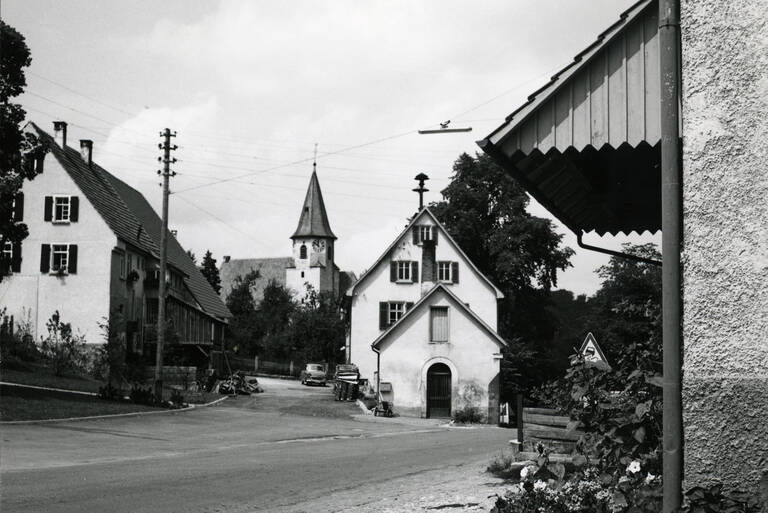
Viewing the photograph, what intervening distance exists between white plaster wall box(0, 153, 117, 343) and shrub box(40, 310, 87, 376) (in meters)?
0.93

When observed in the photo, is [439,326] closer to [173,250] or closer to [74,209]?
[74,209]

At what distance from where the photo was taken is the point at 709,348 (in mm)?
4770

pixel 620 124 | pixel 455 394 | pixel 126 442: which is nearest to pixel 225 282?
pixel 455 394

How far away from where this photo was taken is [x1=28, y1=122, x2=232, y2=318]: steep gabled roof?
49809 millimetres

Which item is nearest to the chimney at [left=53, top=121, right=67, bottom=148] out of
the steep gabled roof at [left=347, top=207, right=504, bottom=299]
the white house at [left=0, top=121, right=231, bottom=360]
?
the white house at [left=0, top=121, right=231, bottom=360]

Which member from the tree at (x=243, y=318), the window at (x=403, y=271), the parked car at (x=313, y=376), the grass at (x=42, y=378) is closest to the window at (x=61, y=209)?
the grass at (x=42, y=378)

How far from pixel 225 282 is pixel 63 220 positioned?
8378cm

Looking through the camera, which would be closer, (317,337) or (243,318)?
(317,337)

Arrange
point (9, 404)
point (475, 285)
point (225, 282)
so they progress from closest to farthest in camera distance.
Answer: point (9, 404), point (475, 285), point (225, 282)

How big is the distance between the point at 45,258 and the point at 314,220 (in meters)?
68.8

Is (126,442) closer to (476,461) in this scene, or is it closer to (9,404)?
(9,404)

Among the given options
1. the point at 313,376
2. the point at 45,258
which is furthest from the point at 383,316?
→ the point at 45,258

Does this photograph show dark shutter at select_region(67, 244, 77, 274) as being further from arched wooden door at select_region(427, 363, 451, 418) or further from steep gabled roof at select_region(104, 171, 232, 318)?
arched wooden door at select_region(427, 363, 451, 418)

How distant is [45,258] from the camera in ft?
161
